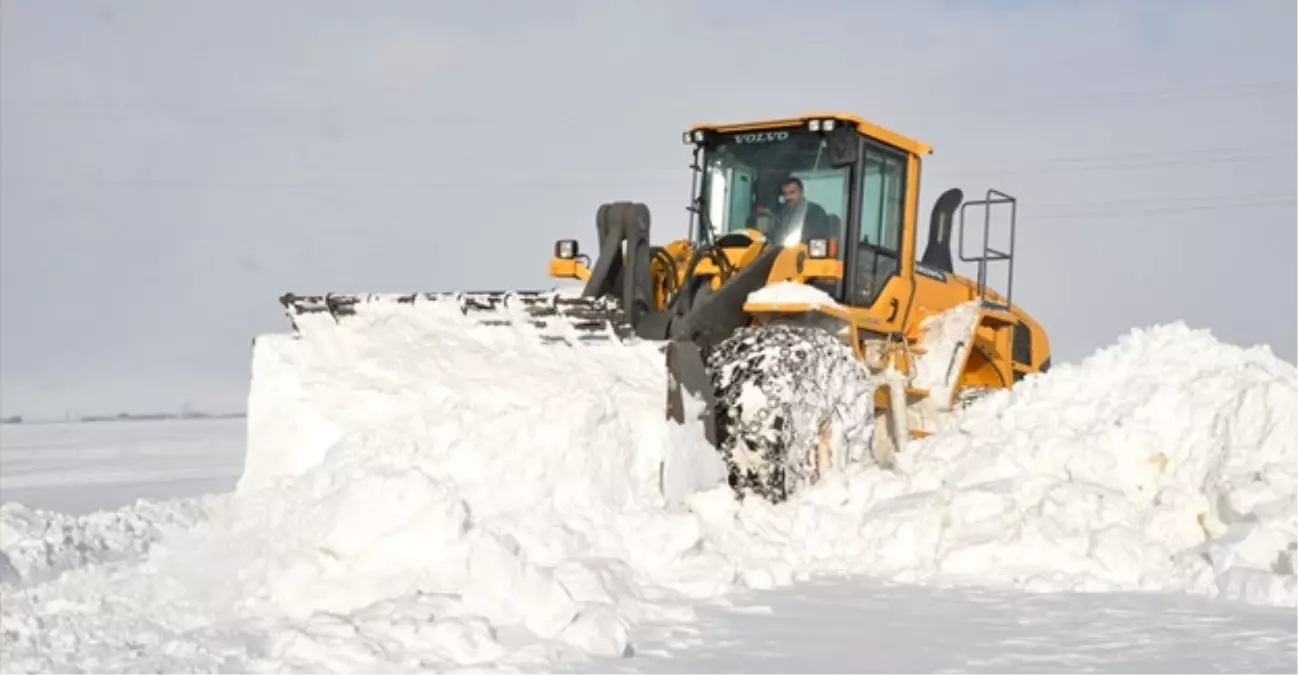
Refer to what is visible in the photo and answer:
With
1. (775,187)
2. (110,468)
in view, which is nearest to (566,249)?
(775,187)

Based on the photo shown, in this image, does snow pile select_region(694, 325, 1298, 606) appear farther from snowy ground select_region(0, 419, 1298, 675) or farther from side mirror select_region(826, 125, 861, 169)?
side mirror select_region(826, 125, 861, 169)

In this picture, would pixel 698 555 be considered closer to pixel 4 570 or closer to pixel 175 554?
pixel 175 554

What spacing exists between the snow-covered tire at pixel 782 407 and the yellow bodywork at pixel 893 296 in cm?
38

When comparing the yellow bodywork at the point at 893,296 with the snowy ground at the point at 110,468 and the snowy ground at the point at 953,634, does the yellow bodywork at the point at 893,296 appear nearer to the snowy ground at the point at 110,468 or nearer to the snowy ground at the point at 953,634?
the snowy ground at the point at 953,634

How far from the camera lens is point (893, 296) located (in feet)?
28.7

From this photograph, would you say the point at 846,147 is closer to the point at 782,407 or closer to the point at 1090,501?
the point at 782,407

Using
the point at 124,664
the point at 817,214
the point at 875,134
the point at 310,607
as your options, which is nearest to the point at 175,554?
the point at 310,607

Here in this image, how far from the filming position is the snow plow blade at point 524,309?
6656 mm

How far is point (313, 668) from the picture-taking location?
415 cm

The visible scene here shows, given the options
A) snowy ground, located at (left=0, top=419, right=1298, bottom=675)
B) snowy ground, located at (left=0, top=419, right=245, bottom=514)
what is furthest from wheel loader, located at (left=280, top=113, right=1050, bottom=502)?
snowy ground, located at (left=0, top=419, right=245, bottom=514)

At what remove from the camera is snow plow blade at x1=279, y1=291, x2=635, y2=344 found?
6.66 meters

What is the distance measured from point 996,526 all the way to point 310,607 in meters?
3.38

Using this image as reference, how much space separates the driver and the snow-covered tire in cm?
129

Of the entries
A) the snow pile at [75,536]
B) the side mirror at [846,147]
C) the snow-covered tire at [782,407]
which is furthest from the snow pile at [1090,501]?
the snow pile at [75,536]
